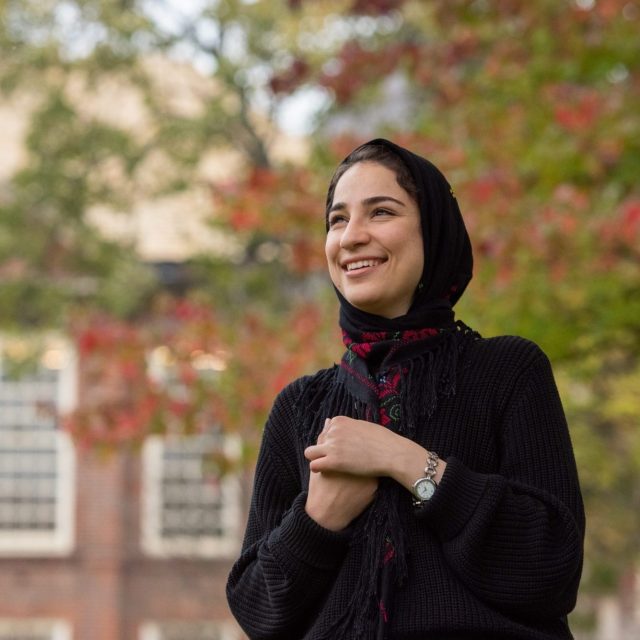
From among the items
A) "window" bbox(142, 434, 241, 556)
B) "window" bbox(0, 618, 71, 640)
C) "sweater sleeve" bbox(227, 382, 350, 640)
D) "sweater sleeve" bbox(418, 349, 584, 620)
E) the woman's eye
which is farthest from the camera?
"window" bbox(0, 618, 71, 640)

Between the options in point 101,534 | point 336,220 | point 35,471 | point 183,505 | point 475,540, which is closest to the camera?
point 475,540

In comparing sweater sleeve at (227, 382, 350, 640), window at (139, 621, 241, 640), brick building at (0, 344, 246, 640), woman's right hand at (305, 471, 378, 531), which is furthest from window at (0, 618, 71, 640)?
woman's right hand at (305, 471, 378, 531)

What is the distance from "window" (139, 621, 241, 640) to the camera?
1839 cm

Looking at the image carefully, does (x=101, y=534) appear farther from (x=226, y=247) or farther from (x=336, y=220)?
(x=336, y=220)

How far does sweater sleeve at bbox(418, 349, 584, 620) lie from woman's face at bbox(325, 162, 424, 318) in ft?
1.04

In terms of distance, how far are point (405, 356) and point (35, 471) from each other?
55.8 feet

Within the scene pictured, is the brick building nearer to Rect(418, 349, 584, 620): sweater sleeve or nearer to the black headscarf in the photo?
the black headscarf

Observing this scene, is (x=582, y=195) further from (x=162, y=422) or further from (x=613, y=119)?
(x=162, y=422)

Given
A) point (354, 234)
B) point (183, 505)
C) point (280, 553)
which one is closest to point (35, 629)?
point (183, 505)

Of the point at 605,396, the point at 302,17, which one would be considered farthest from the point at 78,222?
the point at 605,396

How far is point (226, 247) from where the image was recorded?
14914 millimetres

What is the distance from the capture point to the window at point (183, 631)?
1839 centimetres

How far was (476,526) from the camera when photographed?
2170mm

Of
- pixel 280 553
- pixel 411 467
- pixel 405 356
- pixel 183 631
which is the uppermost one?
pixel 405 356
